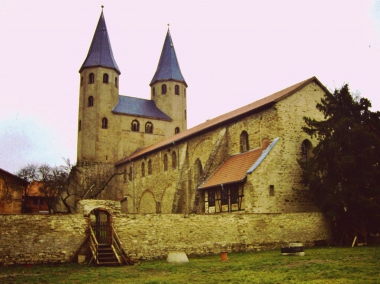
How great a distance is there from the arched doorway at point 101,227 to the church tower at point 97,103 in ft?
103

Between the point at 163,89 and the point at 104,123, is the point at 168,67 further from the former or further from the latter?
the point at 104,123

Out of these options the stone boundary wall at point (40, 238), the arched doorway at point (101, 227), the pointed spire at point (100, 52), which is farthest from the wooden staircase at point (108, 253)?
the pointed spire at point (100, 52)

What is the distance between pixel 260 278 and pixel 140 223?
349 inches

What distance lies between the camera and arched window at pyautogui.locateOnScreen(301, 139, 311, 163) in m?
27.9

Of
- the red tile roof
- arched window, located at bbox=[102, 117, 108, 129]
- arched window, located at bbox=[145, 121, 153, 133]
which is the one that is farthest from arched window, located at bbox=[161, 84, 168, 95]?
the red tile roof

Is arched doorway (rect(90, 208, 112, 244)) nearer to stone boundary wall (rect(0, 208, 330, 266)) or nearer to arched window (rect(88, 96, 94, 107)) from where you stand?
stone boundary wall (rect(0, 208, 330, 266))

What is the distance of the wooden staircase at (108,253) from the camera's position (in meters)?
17.2

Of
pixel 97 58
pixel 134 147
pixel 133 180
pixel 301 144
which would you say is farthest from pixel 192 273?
pixel 97 58

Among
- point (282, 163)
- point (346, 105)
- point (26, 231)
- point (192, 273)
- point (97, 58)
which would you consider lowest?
point (192, 273)

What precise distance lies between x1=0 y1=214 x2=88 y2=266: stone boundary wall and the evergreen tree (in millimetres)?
13326

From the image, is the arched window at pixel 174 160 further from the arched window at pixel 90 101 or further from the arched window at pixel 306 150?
the arched window at pixel 90 101

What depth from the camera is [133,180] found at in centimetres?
4594

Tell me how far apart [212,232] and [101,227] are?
544 centimetres

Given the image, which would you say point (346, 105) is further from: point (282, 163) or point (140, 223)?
point (140, 223)
